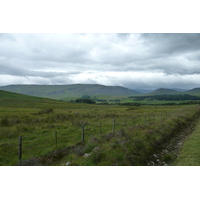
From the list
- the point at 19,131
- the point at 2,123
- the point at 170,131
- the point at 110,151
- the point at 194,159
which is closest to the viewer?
the point at 194,159

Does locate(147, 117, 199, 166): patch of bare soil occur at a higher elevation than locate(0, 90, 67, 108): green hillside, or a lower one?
higher

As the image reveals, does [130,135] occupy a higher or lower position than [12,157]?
higher

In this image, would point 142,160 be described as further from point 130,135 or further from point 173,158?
point 130,135

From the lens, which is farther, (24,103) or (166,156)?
(24,103)

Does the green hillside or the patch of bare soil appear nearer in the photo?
the patch of bare soil

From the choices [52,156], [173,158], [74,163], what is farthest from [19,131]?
[173,158]

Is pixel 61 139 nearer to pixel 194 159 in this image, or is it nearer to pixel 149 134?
pixel 149 134

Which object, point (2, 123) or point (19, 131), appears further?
point (2, 123)

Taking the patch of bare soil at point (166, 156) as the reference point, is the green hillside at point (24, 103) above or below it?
below

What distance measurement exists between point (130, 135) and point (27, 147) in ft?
30.2

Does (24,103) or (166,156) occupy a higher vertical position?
(166,156)

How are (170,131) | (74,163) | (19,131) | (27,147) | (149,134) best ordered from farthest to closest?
(19,131)
(170,131)
(149,134)
(27,147)
(74,163)

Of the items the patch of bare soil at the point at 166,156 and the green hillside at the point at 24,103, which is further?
the green hillside at the point at 24,103

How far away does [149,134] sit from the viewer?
1404cm
